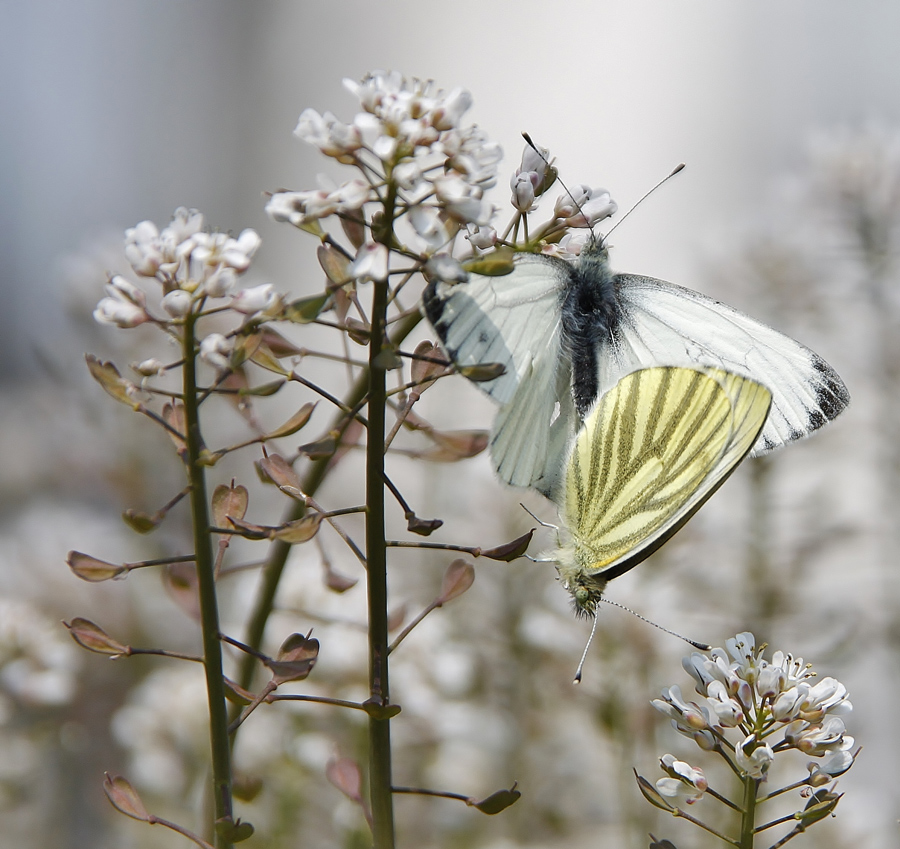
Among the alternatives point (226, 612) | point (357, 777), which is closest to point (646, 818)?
point (357, 777)

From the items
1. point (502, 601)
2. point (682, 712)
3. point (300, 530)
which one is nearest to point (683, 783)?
point (682, 712)

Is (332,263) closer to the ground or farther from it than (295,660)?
farther from it

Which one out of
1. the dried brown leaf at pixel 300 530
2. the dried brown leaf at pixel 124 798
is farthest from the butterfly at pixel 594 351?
the dried brown leaf at pixel 124 798

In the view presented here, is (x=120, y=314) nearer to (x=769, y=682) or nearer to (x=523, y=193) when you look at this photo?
(x=523, y=193)

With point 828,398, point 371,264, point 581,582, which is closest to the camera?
point 371,264

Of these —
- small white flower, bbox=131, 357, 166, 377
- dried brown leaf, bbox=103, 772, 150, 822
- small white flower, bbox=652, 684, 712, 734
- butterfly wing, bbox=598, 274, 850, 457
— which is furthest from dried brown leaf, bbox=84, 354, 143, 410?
butterfly wing, bbox=598, 274, 850, 457

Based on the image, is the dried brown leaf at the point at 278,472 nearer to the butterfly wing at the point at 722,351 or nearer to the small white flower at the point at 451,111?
the small white flower at the point at 451,111
